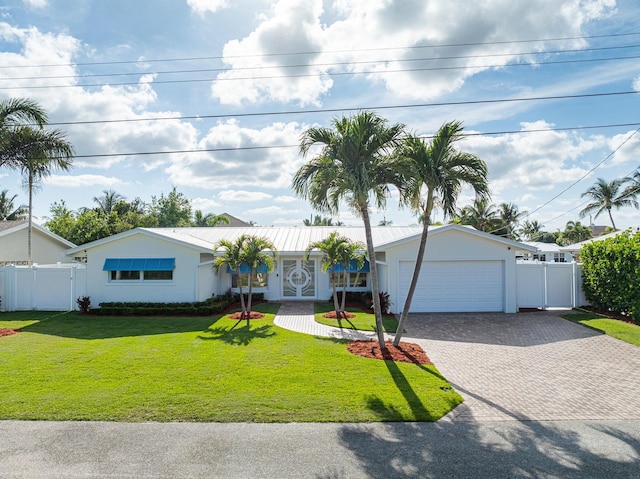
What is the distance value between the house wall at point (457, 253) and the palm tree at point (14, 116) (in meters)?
15.7

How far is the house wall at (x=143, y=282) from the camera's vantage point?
59.3 feet

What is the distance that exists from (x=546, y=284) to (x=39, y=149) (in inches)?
948

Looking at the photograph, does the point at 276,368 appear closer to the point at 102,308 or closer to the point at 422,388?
the point at 422,388

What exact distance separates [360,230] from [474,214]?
25.4m

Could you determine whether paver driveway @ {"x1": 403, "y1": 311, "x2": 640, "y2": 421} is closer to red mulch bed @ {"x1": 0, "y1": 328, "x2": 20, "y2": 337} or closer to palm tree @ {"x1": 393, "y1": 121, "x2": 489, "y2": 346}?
palm tree @ {"x1": 393, "y1": 121, "x2": 489, "y2": 346}

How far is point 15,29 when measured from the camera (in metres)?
12.0

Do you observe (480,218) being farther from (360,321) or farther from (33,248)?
(33,248)

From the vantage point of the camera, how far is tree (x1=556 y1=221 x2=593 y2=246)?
180 ft

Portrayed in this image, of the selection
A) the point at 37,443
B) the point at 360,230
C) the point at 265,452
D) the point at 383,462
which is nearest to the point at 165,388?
the point at 37,443

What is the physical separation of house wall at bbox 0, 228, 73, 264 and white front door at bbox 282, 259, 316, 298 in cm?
1238

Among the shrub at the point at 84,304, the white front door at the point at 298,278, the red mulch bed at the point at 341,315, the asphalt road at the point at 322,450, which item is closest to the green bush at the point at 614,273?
the asphalt road at the point at 322,450

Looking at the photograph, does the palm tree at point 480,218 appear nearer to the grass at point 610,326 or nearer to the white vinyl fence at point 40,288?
the grass at point 610,326

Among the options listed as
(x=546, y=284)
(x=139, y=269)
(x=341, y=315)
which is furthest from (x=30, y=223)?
(x=546, y=284)

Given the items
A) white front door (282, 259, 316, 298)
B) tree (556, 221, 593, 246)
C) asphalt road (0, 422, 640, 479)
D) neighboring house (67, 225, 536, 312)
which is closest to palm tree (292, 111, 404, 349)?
asphalt road (0, 422, 640, 479)
